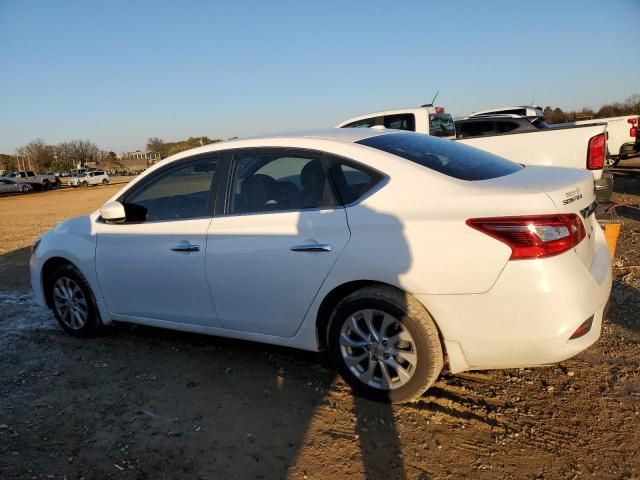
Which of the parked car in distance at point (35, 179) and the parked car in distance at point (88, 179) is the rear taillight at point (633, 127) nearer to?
the parked car in distance at point (35, 179)

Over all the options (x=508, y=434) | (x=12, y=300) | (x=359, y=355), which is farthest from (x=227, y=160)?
(x=12, y=300)

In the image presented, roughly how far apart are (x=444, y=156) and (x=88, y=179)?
165ft

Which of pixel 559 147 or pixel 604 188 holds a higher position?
pixel 559 147

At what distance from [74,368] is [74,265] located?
925 millimetres

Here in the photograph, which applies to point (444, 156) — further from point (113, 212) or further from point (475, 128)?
point (475, 128)

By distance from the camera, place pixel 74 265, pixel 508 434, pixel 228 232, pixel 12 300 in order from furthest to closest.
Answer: pixel 12 300 → pixel 74 265 → pixel 228 232 → pixel 508 434

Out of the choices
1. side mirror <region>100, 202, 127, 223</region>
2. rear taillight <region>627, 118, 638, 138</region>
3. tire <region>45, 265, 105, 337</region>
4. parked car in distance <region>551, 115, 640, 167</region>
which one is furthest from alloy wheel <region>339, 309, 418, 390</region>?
rear taillight <region>627, 118, 638, 138</region>

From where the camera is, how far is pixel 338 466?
2588mm

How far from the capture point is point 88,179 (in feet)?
157

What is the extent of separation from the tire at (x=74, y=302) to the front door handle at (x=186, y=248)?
1228 millimetres

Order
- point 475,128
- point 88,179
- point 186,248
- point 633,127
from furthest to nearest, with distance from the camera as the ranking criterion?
point 88,179 < point 633,127 < point 475,128 < point 186,248

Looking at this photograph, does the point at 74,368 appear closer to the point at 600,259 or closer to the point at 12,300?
the point at 12,300

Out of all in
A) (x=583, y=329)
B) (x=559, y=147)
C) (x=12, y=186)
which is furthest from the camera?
(x=12, y=186)

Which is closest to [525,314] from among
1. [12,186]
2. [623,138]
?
[623,138]
